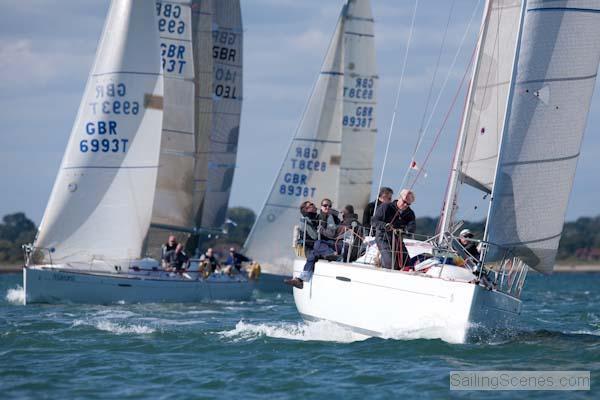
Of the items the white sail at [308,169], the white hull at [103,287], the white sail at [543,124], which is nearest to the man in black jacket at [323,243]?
the white sail at [543,124]

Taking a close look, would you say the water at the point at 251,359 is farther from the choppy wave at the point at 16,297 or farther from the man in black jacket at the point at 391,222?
the choppy wave at the point at 16,297

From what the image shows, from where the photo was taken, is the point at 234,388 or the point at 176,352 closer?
the point at 234,388

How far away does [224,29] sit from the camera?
115 ft

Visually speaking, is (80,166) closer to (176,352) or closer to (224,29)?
(224,29)

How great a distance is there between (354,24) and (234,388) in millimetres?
25850

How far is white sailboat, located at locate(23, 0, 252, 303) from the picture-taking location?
87.0 ft

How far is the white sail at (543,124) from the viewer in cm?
1572

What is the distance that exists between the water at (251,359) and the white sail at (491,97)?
2.72 m

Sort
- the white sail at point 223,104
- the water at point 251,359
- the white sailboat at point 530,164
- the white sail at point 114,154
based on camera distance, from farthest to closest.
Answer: the white sail at point 223,104, the white sail at point 114,154, the white sailboat at point 530,164, the water at point 251,359

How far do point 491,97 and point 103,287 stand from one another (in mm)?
12144

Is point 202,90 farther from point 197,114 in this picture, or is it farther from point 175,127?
point 175,127

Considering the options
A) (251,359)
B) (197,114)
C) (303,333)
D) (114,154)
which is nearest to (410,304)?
(251,359)

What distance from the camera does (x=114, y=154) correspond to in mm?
27219

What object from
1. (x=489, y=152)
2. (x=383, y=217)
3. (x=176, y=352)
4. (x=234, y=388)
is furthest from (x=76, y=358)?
(x=489, y=152)
